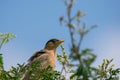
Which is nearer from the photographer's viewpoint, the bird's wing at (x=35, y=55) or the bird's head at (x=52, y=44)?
the bird's wing at (x=35, y=55)

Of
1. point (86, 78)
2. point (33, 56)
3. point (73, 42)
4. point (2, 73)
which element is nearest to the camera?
point (73, 42)

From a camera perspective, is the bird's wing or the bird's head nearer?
the bird's wing

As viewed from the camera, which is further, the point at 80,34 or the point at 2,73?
the point at 2,73

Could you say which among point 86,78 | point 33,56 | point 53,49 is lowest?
point 86,78

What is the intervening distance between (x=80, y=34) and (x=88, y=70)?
6.3 inches

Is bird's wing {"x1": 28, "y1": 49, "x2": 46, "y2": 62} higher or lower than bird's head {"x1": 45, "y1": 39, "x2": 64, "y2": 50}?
lower

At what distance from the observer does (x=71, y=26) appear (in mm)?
1055

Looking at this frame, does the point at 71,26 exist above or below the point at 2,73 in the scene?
below

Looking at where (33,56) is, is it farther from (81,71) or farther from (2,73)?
(81,71)

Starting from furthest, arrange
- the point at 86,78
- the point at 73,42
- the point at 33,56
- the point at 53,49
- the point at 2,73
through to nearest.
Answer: the point at 53,49, the point at 33,56, the point at 2,73, the point at 86,78, the point at 73,42

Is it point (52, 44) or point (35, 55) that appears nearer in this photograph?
point (35, 55)

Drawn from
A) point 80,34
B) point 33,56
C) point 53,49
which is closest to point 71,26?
point 80,34

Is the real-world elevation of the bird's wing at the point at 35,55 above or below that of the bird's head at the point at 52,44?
below

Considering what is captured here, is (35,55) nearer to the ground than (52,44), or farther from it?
nearer to the ground
